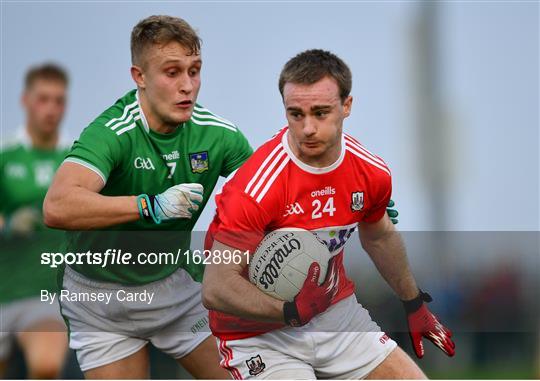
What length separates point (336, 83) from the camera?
202 inches

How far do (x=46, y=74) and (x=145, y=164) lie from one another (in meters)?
1.85

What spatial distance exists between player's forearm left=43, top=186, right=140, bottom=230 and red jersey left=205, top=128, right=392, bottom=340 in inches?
17.5

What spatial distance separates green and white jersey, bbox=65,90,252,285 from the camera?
5281 millimetres

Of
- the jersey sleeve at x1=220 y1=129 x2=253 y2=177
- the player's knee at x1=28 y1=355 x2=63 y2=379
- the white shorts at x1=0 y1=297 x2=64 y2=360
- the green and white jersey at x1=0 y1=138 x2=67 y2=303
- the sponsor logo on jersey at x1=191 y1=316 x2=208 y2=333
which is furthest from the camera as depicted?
the green and white jersey at x1=0 y1=138 x2=67 y2=303

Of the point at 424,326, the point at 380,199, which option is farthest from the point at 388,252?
the point at 424,326

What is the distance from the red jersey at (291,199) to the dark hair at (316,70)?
0.27 m

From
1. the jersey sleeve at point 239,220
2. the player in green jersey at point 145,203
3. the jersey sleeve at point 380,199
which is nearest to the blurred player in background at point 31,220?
the player in green jersey at point 145,203

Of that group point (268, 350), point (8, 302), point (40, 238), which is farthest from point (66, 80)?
point (268, 350)

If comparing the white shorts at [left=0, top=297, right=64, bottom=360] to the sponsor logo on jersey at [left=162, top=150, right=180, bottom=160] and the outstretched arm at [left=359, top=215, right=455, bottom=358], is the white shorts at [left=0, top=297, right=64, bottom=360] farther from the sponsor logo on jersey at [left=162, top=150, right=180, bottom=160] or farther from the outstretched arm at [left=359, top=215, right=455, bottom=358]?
the outstretched arm at [left=359, top=215, right=455, bottom=358]

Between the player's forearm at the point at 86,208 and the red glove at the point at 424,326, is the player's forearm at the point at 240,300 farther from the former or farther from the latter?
the red glove at the point at 424,326

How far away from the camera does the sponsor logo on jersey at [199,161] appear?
18.0 feet

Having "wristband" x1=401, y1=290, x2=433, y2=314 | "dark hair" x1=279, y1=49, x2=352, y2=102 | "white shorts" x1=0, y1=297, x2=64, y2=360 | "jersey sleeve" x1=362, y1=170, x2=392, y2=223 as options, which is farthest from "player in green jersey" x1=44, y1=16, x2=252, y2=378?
"wristband" x1=401, y1=290, x2=433, y2=314

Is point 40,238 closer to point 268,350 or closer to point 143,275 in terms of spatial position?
point 143,275

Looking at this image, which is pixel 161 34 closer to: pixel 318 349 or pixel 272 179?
pixel 272 179
